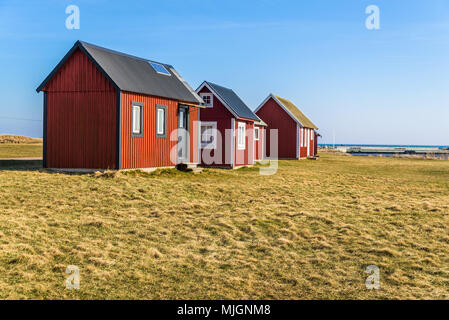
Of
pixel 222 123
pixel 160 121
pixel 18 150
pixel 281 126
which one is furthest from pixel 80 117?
pixel 281 126

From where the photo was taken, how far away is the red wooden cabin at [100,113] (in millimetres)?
18922

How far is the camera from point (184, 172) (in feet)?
72.7

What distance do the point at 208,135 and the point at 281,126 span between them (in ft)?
53.8

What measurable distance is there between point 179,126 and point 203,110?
487 centimetres

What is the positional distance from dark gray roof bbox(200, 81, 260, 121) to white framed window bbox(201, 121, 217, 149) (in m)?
1.71

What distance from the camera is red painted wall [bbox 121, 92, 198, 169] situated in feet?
62.7

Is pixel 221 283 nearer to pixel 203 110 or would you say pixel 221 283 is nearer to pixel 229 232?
pixel 229 232

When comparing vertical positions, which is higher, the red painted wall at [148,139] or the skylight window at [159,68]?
the skylight window at [159,68]

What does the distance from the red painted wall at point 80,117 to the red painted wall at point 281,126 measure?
81.6 feet

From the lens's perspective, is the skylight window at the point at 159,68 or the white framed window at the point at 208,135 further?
the white framed window at the point at 208,135

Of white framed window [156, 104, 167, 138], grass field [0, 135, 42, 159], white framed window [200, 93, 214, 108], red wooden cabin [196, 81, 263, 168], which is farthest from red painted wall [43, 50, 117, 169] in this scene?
grass field [0, 135, 42, 159]

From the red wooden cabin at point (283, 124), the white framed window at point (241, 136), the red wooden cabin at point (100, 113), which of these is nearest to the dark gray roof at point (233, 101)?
the white framed window at point (241, 136)

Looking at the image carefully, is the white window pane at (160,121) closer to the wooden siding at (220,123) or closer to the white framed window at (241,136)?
the wooden siding at (220,123)

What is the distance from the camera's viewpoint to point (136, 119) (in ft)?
65.3
